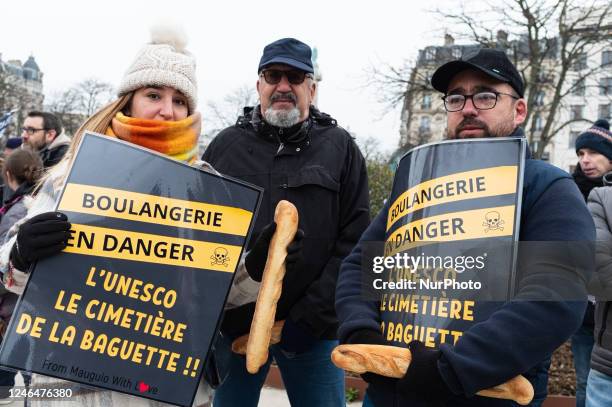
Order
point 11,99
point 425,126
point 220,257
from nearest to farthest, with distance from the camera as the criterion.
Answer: point 220,257
point 11,99
point 425,126

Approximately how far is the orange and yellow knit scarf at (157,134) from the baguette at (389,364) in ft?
2.95

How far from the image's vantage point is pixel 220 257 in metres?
1.99

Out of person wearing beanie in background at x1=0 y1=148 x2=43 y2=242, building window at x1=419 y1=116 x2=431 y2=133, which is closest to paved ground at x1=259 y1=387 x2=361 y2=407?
person wearing beanie in background at x1=0 y1=148 x2=43 y2=242

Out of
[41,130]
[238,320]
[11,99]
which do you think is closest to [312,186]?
[238,320]

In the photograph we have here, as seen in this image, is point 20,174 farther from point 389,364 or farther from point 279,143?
point 389,364

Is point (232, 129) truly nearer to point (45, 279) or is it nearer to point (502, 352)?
point (45, 279)

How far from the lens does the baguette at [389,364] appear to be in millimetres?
1672

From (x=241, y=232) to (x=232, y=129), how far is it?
3.48 ft

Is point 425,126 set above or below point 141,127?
above

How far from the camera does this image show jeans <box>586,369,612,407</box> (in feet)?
8.87

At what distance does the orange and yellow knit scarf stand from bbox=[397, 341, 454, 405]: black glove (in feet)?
3.47

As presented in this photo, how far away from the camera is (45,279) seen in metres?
1.83

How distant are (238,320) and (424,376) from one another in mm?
994

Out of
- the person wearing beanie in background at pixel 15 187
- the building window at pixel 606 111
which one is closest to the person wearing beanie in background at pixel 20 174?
the person wearing beanie in background at pixel 15 187
